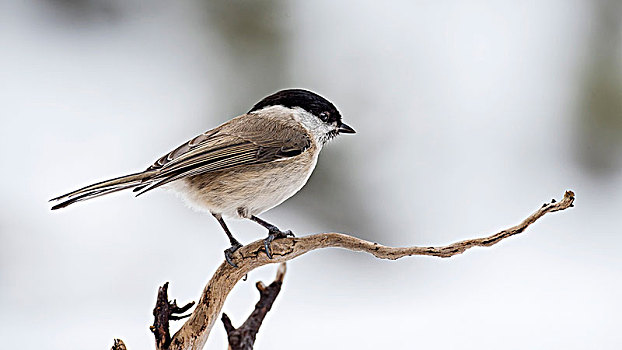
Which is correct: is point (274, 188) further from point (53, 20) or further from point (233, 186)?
point (53, 20)

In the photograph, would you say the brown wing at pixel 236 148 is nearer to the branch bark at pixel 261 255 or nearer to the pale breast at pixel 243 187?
the pale breast at pixel 243 187

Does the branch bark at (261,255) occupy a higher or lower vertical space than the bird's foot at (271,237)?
lower

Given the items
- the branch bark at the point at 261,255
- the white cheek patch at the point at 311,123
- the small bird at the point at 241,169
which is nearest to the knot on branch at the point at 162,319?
the branch bark at the point at 261,255

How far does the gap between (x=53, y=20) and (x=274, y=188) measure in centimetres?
180

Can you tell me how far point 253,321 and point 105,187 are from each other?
1.20 ft

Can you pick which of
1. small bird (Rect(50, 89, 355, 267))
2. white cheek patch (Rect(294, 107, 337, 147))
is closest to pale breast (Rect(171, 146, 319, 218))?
small bird (Rect(50, 89, 355, 267))

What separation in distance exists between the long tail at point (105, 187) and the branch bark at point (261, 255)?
207 millimetres

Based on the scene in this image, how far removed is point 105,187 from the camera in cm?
103

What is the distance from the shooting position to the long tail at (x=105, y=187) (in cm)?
100

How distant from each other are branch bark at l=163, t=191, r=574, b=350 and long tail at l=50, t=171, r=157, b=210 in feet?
0.68

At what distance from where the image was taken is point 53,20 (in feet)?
8.44

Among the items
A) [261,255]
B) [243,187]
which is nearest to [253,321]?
[261,255]

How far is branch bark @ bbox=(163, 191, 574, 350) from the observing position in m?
1.05

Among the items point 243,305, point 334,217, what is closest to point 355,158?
point 334,217
